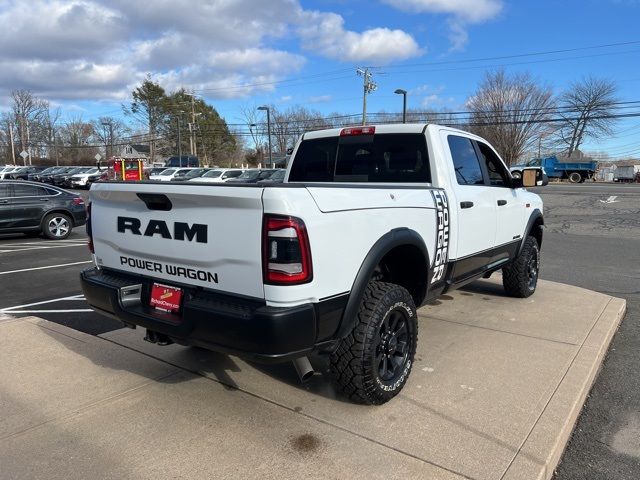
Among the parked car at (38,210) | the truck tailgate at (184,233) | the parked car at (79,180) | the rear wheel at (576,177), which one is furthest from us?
the rear wheel at (576,177)

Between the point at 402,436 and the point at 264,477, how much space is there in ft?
2.86

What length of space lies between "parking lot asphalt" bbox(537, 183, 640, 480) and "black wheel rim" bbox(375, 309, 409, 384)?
112 cm

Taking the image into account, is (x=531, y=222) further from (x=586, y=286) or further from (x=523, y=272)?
(x=586, y=286)

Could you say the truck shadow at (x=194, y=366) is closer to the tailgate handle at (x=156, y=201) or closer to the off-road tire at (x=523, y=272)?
the tailgate handle at (x=156, y=201)

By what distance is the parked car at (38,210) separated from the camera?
12.2 meters

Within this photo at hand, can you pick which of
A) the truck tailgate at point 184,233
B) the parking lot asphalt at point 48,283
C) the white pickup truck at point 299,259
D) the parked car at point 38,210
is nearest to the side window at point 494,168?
the white pickup truck at point 299,259

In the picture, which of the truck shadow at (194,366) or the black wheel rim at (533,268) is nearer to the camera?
the truck shadow at (194,366)

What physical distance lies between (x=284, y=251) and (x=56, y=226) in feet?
40.1

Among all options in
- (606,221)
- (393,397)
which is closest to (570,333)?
(393,397)

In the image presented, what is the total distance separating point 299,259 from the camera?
2.62 metres

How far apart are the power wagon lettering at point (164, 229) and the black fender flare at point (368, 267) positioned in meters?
0.92

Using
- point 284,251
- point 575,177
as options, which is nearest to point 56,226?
point 284,251

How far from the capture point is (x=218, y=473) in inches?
105

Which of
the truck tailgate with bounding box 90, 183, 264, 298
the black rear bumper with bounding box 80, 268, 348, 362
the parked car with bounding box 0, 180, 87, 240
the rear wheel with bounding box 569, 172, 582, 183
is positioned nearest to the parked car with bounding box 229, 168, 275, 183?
the parked car with bounding box 0, 180, 87, 240
